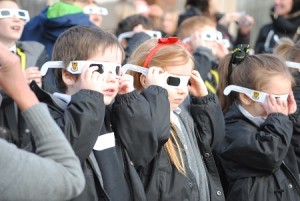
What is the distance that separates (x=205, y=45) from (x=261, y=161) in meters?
2.26

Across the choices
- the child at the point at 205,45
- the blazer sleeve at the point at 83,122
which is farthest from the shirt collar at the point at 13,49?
the blazer sleeve at the point at 83,122

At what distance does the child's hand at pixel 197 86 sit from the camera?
3994mm

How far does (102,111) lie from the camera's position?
3.13m

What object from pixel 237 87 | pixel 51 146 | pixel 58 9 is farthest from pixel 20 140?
pixel 58 9

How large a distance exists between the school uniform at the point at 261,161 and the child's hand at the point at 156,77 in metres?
0.70

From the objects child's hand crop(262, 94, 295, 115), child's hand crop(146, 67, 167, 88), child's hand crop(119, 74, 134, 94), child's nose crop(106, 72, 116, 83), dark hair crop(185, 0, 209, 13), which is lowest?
dark hair crop(185, 0, 209, 13)

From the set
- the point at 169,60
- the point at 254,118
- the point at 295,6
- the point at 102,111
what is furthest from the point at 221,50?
the point at 102,111

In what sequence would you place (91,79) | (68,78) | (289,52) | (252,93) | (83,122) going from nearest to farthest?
1. (83,122)
2. (91,79)
3. (68,78)
4. (252,93)
5. (289,52)

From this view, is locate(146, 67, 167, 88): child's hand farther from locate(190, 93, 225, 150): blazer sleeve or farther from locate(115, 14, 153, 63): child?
locate(115, 14, 153, 63): child

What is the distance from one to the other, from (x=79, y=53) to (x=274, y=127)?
52.3 inches

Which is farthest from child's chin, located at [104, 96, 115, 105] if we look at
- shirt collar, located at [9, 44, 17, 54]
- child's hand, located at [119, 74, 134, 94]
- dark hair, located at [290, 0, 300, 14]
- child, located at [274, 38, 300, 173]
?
dark hair, located at [290, 0, 300, 14]

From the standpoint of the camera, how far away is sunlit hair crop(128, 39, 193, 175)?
147 inches

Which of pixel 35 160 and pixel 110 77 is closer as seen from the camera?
pixel 35 160

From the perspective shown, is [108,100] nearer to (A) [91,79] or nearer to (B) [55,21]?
(A) [91,79]
